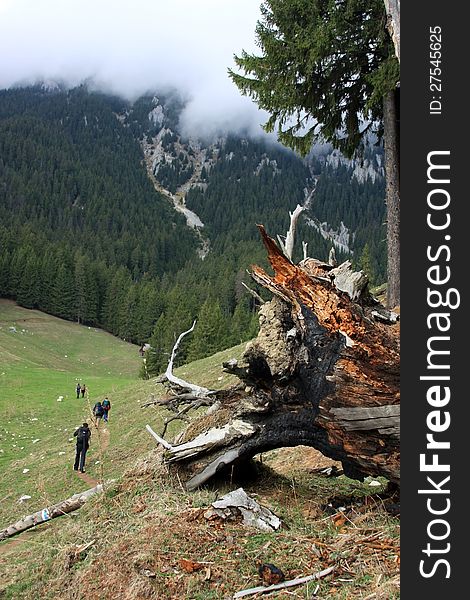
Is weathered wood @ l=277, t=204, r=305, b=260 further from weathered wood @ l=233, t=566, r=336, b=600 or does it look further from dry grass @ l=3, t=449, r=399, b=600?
weathered wood @ l=233, t=566, r=336, b=600

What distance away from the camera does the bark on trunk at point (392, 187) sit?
440 inches

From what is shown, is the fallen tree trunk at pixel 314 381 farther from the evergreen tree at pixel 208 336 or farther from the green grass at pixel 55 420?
the evergreen tree at pixel 208 336

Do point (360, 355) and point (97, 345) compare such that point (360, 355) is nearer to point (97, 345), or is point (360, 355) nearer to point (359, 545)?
point (359, 545)

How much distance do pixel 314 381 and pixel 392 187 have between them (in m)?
6.90

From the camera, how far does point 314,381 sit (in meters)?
5.95

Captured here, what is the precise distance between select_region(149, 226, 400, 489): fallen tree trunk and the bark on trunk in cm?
503

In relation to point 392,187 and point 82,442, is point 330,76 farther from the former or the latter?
point 82,442

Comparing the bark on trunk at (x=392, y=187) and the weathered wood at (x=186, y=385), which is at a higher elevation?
the bark on trunk at (x=392, y=187)

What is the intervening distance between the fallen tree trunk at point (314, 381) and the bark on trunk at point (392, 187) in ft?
16.5

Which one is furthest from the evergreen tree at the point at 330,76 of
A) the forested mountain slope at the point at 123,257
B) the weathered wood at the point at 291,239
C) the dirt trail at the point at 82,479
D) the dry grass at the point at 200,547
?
the dirt trail at the point at 82,479

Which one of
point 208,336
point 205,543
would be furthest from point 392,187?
point 208,336

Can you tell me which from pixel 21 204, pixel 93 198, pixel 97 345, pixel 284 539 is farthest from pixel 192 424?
pixel 93 198

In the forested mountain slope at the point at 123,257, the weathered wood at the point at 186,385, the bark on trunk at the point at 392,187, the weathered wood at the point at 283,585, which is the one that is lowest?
the weathered wood at the point at 283,585

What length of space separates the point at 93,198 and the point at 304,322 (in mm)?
188324
